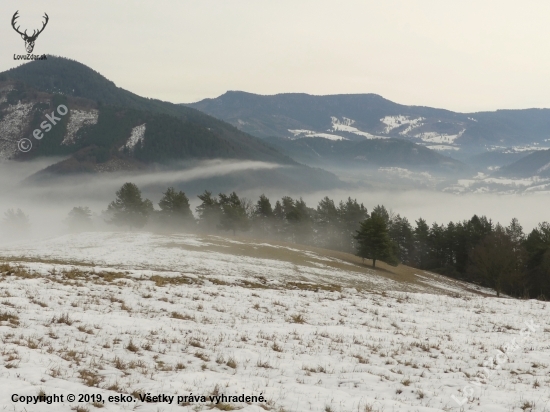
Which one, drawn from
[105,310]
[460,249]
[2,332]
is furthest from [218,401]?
[460,249]

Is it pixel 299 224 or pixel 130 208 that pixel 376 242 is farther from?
pixel 130 208

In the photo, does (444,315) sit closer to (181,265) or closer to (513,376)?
(513,376)

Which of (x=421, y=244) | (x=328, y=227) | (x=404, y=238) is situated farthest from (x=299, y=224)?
(x=421, y=244)

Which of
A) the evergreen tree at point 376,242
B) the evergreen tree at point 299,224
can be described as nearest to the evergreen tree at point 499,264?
the evergreen tree at point 376,242

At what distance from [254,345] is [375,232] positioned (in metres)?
50.9

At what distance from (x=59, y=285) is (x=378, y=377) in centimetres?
1499

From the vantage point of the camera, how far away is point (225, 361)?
10.9m

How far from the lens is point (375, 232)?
60.7 m

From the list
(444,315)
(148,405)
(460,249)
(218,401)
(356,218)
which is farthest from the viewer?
(356,218)

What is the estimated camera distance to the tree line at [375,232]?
60344 mm

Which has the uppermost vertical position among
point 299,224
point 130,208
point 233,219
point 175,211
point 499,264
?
point 499,264

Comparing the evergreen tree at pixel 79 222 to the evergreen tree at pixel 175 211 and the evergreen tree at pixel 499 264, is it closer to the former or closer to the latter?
the evergreen tree at pixel 175 211

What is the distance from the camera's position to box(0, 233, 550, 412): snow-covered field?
8.76 m

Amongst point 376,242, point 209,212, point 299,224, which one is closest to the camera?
point 376,242
